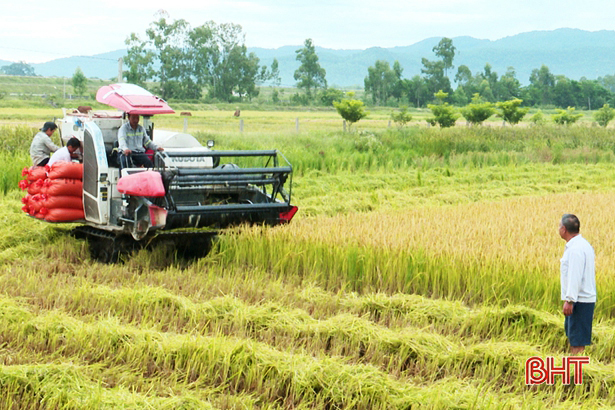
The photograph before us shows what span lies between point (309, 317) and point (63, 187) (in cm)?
448

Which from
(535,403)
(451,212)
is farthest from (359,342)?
(451,212)

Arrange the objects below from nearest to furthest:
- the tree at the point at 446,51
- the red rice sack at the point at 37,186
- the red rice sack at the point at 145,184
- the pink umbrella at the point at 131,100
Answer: the red rice sack at the point at 145,184 → the pink umbrella at the point at 131,100 → the red rice sack at the point at 37,186 → the tree at the point at 446,51

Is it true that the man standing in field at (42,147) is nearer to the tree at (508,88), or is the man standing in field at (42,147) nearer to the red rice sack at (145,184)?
the red rice sack at (145,184)

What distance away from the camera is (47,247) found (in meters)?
9.81

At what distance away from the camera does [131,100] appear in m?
9.44

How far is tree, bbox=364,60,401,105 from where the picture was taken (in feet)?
324

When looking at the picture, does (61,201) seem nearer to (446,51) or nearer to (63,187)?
(63,187)

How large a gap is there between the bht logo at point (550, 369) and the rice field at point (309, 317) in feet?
0.27

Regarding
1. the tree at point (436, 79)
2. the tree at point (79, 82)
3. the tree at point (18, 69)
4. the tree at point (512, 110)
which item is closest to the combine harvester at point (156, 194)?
the tree at point (512, 110)

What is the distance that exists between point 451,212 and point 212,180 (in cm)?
507

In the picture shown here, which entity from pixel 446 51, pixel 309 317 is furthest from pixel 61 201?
pixel 446 51

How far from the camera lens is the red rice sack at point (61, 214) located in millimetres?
9414

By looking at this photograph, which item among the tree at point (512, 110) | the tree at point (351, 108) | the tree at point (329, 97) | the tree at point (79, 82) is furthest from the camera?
the tree at point (329, 97)

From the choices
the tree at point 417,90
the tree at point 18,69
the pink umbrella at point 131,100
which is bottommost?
the pink umbrella at point 131,100
